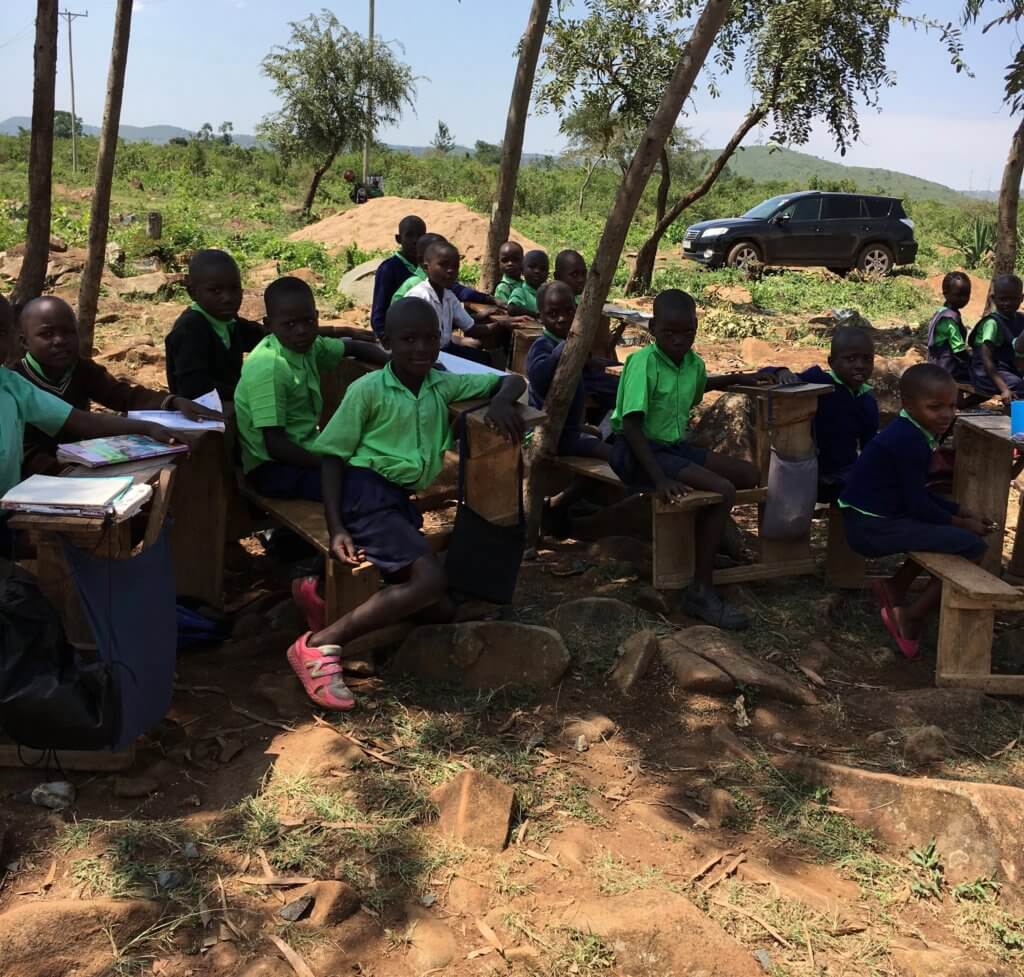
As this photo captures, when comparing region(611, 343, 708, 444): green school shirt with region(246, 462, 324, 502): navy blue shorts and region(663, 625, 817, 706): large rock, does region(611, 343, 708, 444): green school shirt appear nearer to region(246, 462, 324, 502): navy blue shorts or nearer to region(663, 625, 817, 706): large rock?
region(663, 625, 817, 706): large rock

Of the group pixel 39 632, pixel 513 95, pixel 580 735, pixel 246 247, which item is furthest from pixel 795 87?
pixel 39 632

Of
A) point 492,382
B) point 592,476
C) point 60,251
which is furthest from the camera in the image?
point 60,251

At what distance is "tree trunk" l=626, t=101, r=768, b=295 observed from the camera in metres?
12.7

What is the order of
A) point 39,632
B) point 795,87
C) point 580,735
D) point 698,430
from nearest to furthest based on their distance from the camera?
point 39,632
point 580,735
point 698,430
point 795,87

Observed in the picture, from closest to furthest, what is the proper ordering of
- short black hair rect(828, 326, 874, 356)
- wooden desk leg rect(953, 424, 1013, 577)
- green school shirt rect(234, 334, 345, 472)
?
green school shirt rect(234, 334, 345, 472)
wooden desk leg rect(953, 424, 1013, 577)
short black hair rect(828, 326, 874, 356)

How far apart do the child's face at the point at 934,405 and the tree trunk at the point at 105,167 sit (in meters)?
4.77

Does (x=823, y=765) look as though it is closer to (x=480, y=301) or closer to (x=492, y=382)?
(x=492, y=382)

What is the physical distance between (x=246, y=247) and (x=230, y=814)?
1510 centimetres

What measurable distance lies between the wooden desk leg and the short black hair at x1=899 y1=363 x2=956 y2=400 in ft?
1.89

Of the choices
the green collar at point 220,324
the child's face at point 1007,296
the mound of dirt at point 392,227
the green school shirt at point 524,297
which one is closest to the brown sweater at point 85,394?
the green collar at point 220,324

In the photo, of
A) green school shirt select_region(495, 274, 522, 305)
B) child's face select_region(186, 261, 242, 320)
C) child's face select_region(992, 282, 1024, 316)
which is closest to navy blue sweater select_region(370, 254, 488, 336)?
green school shirt select_region(495, 274, 522, 305)

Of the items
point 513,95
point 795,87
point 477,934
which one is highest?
point 795,87

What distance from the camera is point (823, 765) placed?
121 inches

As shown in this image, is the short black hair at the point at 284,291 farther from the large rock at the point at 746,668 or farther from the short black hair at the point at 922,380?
the short black hair at the point at 922,380
